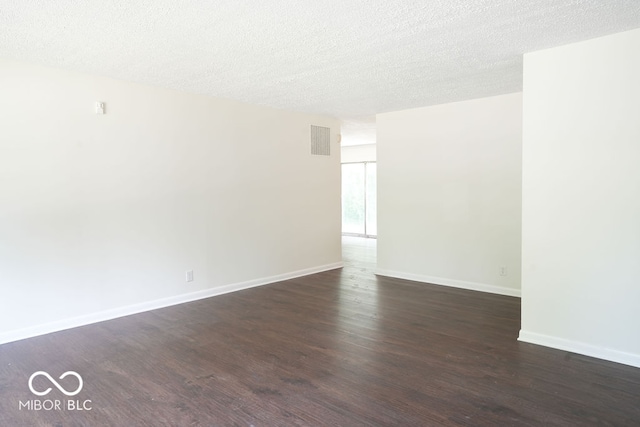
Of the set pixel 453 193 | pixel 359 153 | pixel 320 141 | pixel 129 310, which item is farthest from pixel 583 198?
pixel 359 153

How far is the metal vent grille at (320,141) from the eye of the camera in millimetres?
5881

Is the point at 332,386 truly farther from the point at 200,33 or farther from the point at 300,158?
the point at 300,158

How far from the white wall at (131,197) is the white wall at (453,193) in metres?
1.36

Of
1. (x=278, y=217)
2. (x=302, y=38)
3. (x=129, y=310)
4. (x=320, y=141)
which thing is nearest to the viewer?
(x=302, y=38)

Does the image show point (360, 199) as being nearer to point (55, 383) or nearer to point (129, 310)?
point (129, 310)

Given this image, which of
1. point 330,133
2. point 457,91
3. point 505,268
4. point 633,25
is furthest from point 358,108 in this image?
point 633,25

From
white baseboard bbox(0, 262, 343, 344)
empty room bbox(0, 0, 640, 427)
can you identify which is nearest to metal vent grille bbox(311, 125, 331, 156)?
empty room bbox(0, 0, 640, 427)

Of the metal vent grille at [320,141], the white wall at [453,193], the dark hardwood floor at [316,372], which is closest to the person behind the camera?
the dark hardwood floor at [316,372]

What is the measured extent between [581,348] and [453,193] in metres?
2.48

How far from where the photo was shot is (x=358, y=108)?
5.34 metres

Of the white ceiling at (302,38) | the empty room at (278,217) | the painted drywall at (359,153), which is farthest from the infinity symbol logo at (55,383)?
the painted drywall at (359,153)

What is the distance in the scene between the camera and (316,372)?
106 inches

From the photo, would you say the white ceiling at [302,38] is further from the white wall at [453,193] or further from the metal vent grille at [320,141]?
the metal vent grille at [320,141]

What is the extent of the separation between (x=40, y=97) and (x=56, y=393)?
2.50 meters
